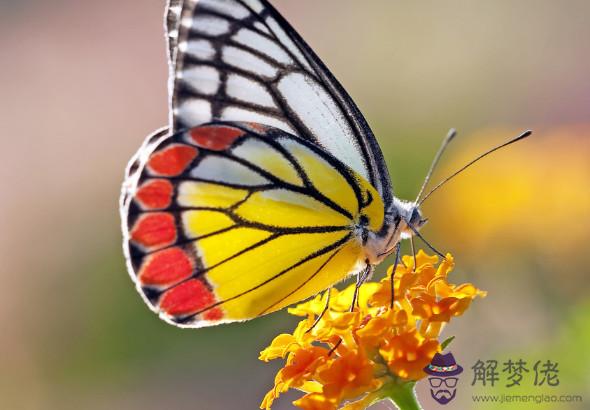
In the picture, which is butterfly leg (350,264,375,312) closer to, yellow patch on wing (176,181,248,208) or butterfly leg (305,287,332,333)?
butterfly leg (305,287,332,333)

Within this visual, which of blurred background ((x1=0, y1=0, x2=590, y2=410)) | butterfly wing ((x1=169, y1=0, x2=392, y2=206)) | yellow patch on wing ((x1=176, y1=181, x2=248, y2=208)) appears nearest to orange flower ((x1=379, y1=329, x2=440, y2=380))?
butterfly wing ((x1=169, y1=0, x2=392, y2=206))

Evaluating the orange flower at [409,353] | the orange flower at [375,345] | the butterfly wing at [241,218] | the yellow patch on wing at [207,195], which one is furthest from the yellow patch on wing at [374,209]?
the orange flower at [409,353]

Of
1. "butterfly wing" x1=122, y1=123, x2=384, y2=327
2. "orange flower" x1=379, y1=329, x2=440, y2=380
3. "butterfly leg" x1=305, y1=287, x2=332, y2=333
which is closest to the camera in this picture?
"orange flower" x1=379, y1=329, x2=440, y2=380

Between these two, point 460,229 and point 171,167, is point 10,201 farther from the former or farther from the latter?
point 171,167

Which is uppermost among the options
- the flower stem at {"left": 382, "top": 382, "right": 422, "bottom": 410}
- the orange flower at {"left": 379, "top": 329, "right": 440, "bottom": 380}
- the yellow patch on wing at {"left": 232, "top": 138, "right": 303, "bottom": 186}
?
the yellow patch on wing at {"left": 232, "top": 138, "right": 303, "bottom": 186}

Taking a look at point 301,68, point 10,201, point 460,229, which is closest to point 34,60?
point 10,201
